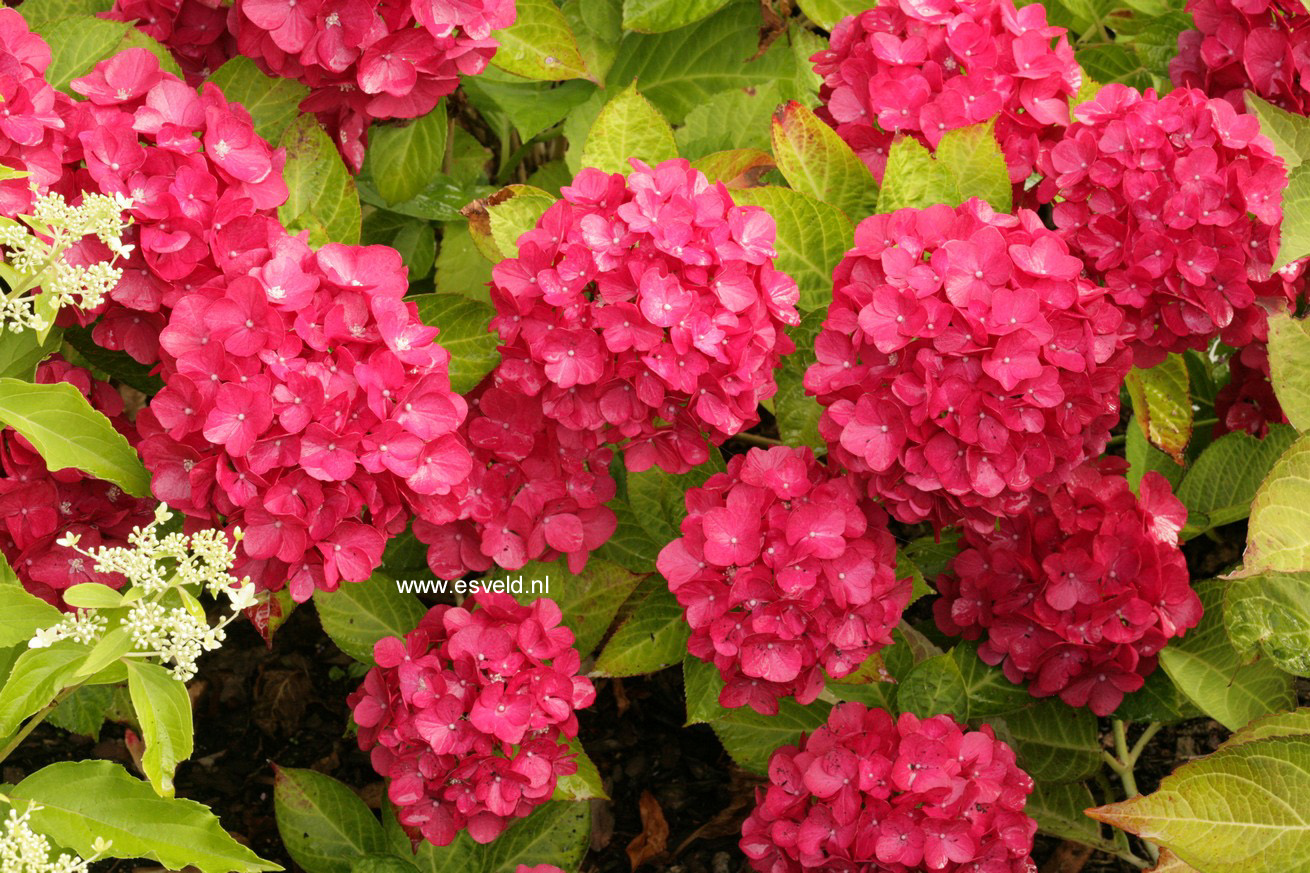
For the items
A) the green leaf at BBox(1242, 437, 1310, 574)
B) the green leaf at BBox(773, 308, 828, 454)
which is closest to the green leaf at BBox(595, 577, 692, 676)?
the green leaf at BBox(773, 308, 828, 454)

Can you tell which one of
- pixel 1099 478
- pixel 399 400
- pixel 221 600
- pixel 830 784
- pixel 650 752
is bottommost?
pixel 650 752

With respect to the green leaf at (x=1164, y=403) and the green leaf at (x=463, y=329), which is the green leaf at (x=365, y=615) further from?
the green leaf at (x=1164, y=403)

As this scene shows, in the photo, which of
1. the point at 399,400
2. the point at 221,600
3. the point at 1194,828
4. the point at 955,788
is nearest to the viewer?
the point at 1194,828

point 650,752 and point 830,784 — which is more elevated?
point 830,784

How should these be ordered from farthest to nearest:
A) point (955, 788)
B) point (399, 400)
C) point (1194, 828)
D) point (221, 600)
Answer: point (221, 600)
point (955, 788)
point (399, 400)
point (1194, 828)

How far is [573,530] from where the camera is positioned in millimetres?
1807

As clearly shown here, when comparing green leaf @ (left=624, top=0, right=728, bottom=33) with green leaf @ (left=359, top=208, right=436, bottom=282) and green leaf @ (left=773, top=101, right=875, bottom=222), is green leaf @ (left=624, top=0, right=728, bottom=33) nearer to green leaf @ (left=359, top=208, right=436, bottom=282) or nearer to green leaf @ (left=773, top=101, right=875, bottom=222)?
green leaf @ (left=773, top=101, right=875, bottom=222)

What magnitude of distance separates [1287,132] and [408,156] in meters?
1.35

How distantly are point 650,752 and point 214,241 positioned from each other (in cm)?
147

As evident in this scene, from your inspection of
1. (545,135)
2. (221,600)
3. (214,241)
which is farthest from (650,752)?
(214,241)

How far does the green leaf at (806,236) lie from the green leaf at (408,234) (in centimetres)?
82

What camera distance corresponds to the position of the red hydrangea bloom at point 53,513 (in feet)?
5.25

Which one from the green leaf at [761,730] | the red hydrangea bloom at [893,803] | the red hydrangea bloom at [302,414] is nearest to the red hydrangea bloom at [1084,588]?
the red hydrangea bloom at [893,803]

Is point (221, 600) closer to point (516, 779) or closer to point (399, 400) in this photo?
point (516, 779)
